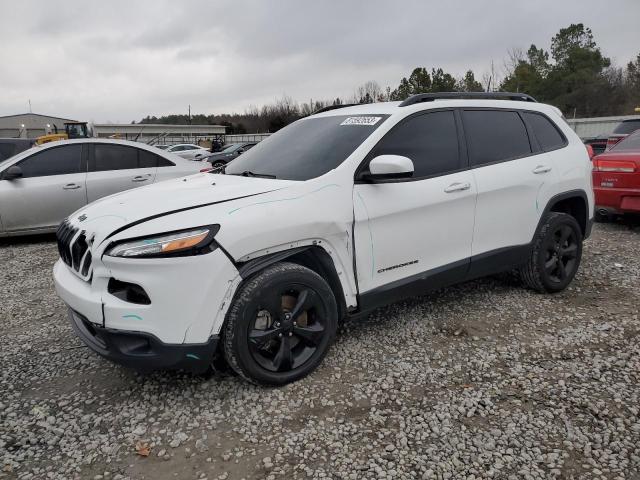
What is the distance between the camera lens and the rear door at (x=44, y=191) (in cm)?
667

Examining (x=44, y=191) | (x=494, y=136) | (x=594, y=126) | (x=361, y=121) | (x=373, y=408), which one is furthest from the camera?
(x=594, y=126)

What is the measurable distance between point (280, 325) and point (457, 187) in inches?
67.2

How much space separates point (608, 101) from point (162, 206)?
2047 inches

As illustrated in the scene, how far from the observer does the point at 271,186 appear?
2953mm

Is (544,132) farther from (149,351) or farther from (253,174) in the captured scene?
(149,351)

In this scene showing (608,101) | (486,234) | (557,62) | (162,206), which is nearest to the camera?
(162,206)

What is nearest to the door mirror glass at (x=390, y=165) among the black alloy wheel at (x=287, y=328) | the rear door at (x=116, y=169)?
the black alloy wheel at (x=287, y=328)

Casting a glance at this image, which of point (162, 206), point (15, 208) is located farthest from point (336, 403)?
point (15, 208)

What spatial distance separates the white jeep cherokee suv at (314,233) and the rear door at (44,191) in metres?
4.10

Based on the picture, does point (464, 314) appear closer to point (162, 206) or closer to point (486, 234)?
point (486, 234)

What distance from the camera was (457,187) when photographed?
3561 millimetres

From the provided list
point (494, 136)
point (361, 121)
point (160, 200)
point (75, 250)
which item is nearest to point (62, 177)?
point (75, 250)

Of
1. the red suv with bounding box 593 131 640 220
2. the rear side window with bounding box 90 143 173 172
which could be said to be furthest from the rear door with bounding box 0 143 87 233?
the red suv with bounding box 593 131 640 220

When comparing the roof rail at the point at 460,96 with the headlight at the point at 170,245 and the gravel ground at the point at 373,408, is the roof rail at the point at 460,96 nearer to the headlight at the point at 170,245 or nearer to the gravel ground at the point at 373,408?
the gravel ground at the point at 373,408
